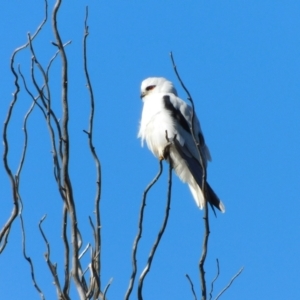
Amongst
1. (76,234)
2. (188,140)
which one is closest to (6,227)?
(76,234)

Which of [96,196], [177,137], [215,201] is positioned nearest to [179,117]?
[177,137]

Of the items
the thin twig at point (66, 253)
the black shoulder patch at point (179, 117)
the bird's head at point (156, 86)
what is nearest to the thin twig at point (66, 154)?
the thin twig at point (66, 253)

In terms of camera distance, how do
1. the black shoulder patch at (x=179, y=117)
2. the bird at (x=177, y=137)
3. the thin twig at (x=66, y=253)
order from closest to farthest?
the thin twig at (x=66, y=253) → the bird at (x=177, y=137) → the black shoulder patch at (x=179, y=117)

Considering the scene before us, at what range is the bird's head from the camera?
6.61 metres

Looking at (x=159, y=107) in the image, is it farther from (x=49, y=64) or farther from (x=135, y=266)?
(x=135, y=266)

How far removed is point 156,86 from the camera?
6703mm

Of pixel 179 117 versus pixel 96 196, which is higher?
pixel 179 117

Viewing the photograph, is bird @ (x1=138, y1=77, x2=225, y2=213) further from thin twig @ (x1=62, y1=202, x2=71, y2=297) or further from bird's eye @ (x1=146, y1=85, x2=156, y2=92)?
thin twig @ (x1=62, y1=202, x2=71, y2=297)

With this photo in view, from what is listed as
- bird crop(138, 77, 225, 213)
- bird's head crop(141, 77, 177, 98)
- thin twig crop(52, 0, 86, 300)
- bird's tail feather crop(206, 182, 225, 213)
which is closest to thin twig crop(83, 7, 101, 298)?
thin twig crop(52, 0, 86, 300)

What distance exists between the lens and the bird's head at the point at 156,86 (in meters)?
6.61

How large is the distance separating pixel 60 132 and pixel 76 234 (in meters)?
0.45

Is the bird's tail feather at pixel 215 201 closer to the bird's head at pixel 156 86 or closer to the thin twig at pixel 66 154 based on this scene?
the bird's head at pixel 156 86

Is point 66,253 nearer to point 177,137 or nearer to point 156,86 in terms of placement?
point 177,137

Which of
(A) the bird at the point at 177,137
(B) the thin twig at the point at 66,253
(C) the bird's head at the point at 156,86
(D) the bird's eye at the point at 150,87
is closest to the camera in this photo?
(B) the thin twig at the point at 66,253
